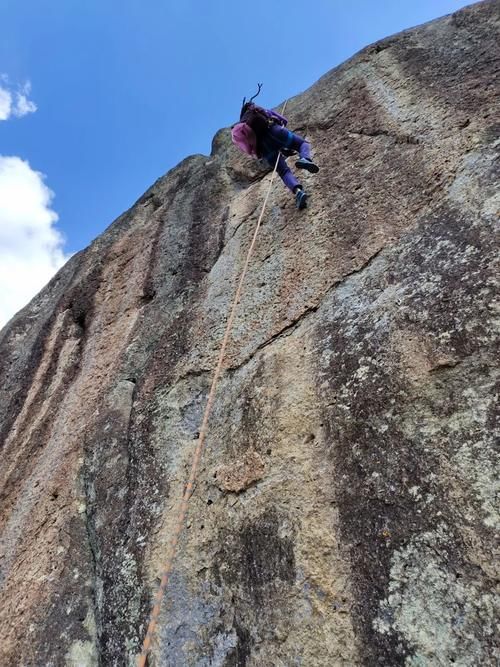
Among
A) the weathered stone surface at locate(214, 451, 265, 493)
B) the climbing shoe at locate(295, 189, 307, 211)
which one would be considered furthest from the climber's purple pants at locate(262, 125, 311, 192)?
the weathered stone surface at locate(214, 451, 265, 493)

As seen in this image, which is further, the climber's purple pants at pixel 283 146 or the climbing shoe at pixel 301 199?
the climber's purple pants at pixel 283 146

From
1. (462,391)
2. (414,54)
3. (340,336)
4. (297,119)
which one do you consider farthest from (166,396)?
(414,54)

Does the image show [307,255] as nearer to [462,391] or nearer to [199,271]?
[199,271]

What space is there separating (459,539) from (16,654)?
10.7ft

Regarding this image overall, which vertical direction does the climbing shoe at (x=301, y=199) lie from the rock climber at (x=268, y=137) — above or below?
below

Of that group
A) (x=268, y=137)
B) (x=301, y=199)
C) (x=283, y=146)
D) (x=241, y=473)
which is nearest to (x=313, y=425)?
(x=241, y=473)

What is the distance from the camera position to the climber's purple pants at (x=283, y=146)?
5215mm

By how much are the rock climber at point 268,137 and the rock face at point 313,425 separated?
0.27m

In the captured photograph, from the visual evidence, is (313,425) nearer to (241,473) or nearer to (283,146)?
(241,473)

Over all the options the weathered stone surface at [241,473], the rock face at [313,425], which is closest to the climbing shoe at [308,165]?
the rock face at [313,425]

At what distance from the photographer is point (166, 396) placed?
431cm

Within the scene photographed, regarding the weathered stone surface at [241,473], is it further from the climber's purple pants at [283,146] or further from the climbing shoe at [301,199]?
the climber's purple pants at [283,146]

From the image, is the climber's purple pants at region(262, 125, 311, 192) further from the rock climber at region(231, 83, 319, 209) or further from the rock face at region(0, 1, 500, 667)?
the rock face at region(0, 1, 500, 667)

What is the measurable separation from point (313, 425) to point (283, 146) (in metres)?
3.67
